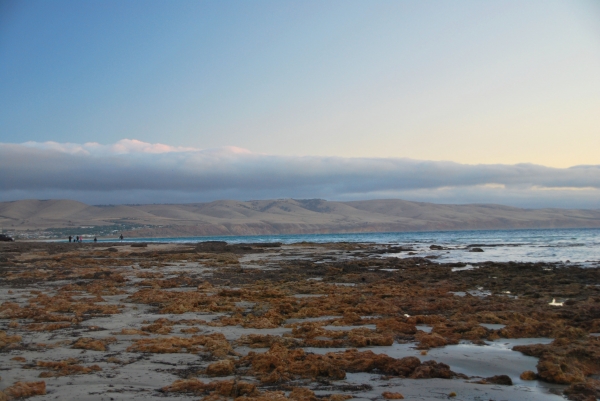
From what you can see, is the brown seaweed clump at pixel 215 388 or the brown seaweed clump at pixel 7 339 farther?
the brown seaweed clump at pixel 7 339

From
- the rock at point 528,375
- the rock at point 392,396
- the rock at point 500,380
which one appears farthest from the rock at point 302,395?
the rock at point 528,375

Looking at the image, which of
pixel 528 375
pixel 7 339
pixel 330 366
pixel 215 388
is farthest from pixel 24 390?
pixel 528 375

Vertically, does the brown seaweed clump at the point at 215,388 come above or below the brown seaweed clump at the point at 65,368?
above

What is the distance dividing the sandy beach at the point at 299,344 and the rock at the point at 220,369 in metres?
0.02

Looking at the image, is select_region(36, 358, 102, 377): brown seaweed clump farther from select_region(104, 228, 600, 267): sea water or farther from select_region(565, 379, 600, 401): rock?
select_region(104, 228, 600, 267): sea water

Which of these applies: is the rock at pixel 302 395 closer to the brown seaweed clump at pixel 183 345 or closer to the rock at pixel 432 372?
the rock at pixel 432 372

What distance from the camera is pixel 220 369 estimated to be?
5.97m

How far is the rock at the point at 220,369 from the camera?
5.95 m

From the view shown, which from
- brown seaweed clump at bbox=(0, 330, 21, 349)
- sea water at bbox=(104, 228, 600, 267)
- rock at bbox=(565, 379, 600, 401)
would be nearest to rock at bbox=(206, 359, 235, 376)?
brown seaweed clump at bbox=(0, 330, 21, 349)

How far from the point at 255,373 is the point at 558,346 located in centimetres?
494

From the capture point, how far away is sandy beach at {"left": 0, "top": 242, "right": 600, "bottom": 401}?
5.43m

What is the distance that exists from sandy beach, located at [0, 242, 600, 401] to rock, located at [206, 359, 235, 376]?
2 centimetres

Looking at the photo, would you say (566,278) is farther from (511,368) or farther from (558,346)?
(511,368)

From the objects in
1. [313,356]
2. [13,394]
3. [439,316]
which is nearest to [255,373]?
[313,356]
